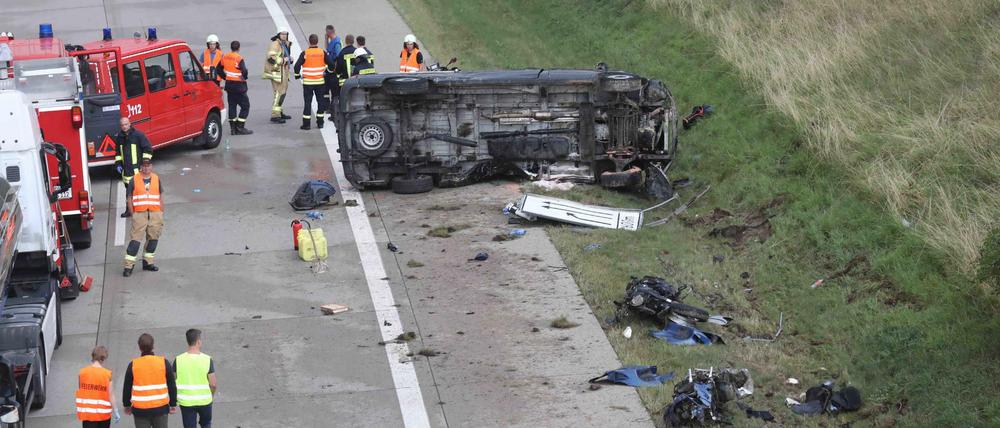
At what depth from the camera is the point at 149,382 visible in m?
9.72

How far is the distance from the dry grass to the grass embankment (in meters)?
0.04

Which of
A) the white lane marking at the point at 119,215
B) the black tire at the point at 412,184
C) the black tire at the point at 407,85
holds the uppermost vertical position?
the black tire at the point at 407,85

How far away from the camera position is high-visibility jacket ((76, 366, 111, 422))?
993 centimetres

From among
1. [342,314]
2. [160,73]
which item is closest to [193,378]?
[342,314]

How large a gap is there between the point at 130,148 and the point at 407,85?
3715 mm

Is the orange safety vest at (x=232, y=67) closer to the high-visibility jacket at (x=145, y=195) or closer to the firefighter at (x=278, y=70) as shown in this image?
the firefighter at (x=278, y=70)

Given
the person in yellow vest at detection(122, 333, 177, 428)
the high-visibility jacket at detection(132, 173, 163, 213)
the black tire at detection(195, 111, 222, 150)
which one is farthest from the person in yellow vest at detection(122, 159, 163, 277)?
the black tire at detection(195, 111, 222, 150)

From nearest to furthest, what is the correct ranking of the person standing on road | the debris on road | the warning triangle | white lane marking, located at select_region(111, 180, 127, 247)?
the debris on road
white lane marking, located at select_region(111, 180, 127, 247)
the person standing on road
the warning triangle

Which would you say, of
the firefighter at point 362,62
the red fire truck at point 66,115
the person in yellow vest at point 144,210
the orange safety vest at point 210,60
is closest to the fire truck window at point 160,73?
the orange safety vest at point 210,60

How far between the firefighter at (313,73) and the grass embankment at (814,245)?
5.21 meters

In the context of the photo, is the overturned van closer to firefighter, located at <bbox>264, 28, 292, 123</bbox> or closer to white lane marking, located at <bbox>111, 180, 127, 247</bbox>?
white lane marking, located at <bbox>111, 180, 127, 247</bbox>

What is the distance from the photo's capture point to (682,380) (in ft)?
37.2

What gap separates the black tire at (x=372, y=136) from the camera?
56.1ft

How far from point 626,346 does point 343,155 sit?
639 cm
